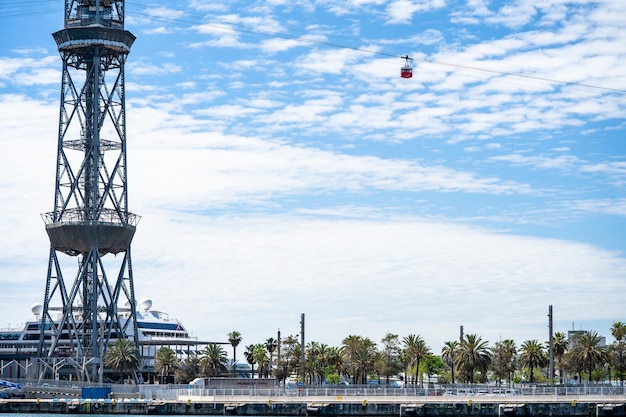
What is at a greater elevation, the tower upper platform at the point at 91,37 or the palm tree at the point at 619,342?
the tower upper platform at the point at 91,37

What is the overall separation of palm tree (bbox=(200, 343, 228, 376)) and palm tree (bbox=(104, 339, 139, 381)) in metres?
9.74

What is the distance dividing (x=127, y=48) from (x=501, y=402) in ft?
264

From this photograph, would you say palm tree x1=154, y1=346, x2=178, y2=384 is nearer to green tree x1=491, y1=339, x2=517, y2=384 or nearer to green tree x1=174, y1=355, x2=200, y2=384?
green tree x1=174, y1=355, x2=200, y2=384

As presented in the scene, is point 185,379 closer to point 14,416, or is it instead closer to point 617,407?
point 14,416

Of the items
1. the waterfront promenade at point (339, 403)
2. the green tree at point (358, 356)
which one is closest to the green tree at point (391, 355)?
the green tree at point (358, 356)

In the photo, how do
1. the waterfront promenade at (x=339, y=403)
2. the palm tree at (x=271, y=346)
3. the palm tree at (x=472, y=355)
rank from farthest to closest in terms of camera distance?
the palm tree at (x=271, y=346) → the palm tree at (x=472, y=355) → the waterfront promenade at (x=339, y=403)

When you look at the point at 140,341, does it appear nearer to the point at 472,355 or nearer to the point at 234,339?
the point at 234,339

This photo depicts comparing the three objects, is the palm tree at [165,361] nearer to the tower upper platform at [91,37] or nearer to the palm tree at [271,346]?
the palm tree at [271,346]

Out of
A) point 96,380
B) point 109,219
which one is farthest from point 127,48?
point 96,380

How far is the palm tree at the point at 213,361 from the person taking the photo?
15025 centimetres

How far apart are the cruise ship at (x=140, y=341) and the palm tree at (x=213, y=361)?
19.8 metres

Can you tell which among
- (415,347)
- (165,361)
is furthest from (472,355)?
(165,361)

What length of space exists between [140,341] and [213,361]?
964 inches

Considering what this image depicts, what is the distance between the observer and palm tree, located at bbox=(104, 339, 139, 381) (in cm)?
14600
